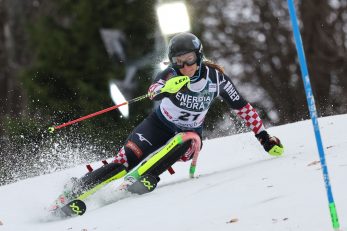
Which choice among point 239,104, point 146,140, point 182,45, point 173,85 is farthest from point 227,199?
point 239,104

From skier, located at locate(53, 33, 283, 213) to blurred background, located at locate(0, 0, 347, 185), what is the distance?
9.05 ft

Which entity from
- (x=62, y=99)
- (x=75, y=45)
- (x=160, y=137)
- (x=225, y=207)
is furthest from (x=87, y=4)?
(x=225, y=207)

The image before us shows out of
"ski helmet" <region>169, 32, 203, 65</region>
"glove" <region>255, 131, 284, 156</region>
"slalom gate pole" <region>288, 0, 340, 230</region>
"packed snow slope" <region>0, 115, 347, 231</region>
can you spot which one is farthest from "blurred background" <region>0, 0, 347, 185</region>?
"slalom gate pole" <region>288, 0, 340, 230</region>

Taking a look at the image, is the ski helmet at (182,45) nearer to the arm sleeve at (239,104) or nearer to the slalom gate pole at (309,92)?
the arm sleeve at (239,104)

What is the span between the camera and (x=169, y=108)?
6.39 metres

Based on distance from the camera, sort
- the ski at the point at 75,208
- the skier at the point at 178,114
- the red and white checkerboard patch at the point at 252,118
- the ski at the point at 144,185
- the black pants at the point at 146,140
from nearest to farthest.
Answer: the ski at the point at 75,208, the ski at the point at 144,185, the skier at the point at 178,114, the black pants at the point at 146,140, the red and white checkerboard patch at the point at 252,118

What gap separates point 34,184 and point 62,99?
774 centimetres

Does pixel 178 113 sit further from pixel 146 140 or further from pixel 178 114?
pixel 146 140

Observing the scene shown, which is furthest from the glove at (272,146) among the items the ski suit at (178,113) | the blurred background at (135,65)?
the blurred background at (135,65)

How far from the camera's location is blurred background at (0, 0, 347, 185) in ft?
44.2

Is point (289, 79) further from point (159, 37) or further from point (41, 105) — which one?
point (41, 105)

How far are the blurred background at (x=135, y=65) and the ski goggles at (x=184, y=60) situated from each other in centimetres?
308

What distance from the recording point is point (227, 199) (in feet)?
15.5

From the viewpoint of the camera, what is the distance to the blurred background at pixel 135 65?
13461mm
